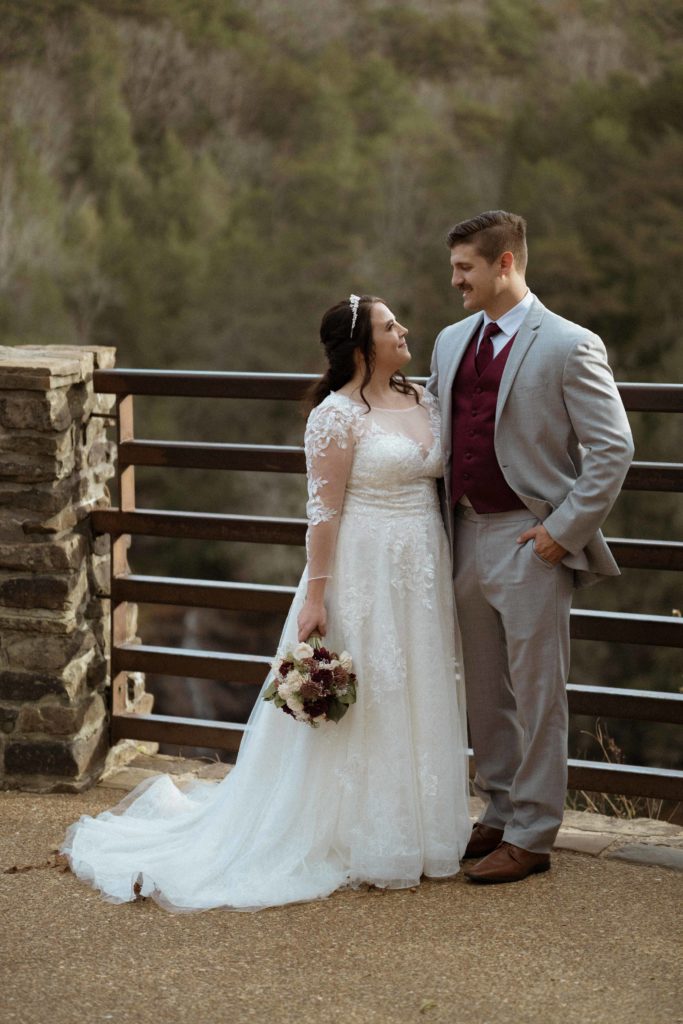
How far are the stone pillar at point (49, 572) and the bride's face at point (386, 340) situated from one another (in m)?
1.20

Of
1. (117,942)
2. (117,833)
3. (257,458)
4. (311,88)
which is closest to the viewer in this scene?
(117,942)

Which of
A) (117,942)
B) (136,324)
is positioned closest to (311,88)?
(136,324)

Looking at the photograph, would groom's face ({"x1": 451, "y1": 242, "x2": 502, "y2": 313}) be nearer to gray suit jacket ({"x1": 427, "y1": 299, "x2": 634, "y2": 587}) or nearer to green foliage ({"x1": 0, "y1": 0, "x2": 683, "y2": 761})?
gray suit jacket ({"x1": 427, "y1": 299, "x2": 634, "y2": 587})

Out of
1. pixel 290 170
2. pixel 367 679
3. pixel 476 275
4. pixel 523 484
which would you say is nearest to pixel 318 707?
pixel 367 679

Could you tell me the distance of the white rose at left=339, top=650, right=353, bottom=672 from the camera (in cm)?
347

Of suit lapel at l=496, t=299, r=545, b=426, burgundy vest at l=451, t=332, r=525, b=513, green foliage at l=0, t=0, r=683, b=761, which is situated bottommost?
burgundy vest at l=451, t=332, r=525, b=513

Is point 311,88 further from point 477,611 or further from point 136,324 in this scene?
point 477,611

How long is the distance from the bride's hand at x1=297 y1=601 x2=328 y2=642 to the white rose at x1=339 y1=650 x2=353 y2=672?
0.11m

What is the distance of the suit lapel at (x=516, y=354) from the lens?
3.38 m

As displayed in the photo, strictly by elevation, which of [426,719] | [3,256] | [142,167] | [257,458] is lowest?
[426,719]

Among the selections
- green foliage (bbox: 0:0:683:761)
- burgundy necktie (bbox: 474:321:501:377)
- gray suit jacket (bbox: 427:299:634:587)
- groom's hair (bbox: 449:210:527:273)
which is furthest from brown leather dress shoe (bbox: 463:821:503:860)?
green foliage (bbox: 0:0:683:761)

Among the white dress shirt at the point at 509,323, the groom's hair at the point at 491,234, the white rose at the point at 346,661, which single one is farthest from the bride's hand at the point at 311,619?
the groom's hair at the point at 491,234

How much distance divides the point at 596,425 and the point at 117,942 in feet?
5.89

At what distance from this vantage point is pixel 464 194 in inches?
711
